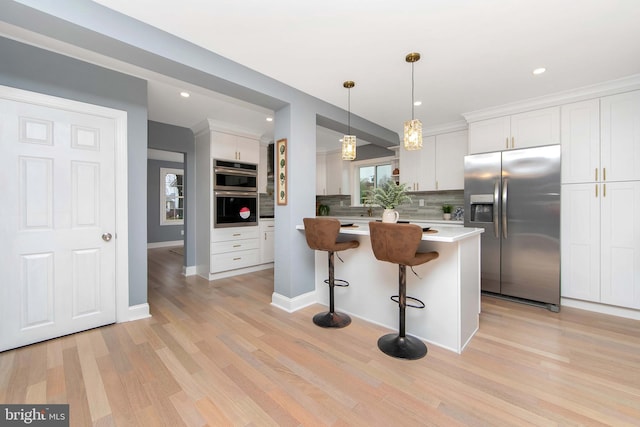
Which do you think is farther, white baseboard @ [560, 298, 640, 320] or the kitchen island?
white baseboard @ [560, 298, 640, 320]

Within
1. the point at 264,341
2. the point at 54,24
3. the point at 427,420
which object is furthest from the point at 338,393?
the point at 54,24

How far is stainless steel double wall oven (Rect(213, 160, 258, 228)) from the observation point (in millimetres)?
4234

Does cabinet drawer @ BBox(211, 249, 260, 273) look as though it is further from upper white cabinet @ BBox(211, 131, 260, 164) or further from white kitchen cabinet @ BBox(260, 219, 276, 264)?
upper white cabinet @ BBox(211, 131, 260, 164)

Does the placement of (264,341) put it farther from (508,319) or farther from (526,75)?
(526,75)

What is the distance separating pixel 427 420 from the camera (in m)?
1.44

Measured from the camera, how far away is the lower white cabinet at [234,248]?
13.8ft

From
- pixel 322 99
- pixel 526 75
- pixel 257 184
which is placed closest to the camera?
pixel 526 75

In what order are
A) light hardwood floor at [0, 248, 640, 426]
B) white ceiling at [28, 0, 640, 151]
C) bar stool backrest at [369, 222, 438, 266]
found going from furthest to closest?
bar stool backrest at [369, 222, 438, 266]
white ceiling at [28, 0, 640, 151]
light hardwood floor at [0, 248, 640, 426]

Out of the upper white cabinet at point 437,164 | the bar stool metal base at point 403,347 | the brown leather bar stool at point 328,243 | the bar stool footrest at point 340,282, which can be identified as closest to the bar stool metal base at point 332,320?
the brown leather bar stool at point 328,243

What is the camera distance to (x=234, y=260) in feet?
14.6

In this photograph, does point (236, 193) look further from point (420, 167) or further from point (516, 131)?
point (516, 131)

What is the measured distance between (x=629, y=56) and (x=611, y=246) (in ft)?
6.12

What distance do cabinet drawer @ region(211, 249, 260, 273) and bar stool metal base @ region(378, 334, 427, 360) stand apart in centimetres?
291

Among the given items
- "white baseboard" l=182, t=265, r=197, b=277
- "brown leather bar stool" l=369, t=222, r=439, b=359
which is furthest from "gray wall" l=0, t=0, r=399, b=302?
"white baseboard" l=182, t=265, r=197, b=277
